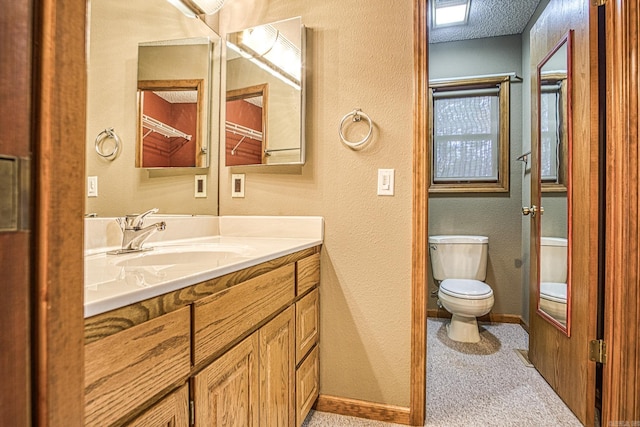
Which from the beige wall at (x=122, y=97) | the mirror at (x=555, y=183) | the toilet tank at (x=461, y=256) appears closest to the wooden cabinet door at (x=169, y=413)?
the beige wall at (x=122, y=97)

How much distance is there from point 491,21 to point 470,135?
877 mm

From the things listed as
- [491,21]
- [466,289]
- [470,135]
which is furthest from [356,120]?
[491,21]

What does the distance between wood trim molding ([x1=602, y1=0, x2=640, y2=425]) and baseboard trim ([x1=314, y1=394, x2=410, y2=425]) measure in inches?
32.6

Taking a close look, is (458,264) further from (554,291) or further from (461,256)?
(554,291)

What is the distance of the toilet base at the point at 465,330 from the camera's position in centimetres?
239

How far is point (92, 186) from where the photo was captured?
112 cm

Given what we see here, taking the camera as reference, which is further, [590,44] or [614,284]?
[590,44]

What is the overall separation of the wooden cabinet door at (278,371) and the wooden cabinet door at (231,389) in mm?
49

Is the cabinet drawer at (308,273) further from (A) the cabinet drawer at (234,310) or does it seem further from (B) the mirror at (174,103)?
(B) the mirror at (174,103)

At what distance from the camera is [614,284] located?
4.36 feet

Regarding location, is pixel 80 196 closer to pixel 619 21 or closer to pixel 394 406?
pixel 394 406

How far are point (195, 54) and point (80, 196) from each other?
1555 millimetres

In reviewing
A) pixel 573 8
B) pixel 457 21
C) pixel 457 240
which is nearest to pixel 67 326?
pixel 573 8

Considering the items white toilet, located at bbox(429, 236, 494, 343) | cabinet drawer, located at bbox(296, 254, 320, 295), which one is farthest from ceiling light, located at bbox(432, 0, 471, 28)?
cabinet drawer, located at bbox(296, 254, 320, 295)
